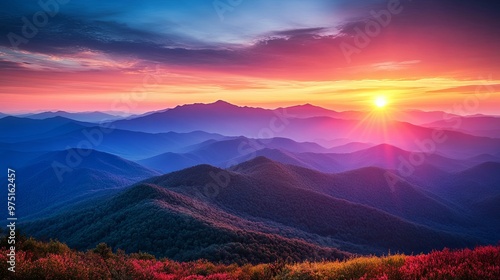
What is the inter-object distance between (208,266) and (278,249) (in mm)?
26860

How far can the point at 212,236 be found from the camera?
135ft

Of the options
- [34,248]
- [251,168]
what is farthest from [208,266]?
[251,168]

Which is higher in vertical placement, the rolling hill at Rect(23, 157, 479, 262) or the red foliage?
the red foliage

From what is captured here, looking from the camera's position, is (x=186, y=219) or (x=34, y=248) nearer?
(x=34, y=248)

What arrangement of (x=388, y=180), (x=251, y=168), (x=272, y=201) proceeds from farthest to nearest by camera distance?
(x=388, y=180) → (x=251, y=168) → (x=272, y=201)

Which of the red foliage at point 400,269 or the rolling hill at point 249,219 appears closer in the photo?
the red foliage at point 400,269

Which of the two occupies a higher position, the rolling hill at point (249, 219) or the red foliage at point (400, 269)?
the red foliage at point (400, 269)

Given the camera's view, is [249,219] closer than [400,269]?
No

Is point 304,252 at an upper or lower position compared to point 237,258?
lower

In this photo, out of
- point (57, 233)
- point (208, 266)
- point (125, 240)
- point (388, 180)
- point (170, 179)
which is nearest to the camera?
point (208, 266)

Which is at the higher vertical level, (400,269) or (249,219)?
(400,269)

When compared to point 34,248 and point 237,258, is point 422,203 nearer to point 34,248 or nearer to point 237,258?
point 237,258

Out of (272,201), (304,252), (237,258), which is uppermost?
(237,258)

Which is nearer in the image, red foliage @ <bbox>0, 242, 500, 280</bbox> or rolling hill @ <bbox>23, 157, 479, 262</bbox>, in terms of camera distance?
red foliage @ <bbox>0, 242, 500, 280</bbox>
